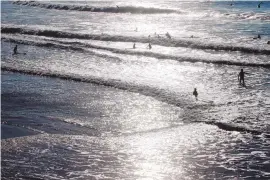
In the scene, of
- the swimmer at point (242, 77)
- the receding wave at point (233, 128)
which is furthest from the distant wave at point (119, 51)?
the receding wave at point (233, 128)

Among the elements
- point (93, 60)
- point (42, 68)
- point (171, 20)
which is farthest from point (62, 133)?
point (171, 20)

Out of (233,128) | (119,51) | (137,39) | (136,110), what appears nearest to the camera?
(233,128)

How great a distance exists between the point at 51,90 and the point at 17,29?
109 ft

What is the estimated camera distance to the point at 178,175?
1232 centimetres

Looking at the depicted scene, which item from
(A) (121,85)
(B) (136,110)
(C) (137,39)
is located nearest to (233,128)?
(B) (136,110)

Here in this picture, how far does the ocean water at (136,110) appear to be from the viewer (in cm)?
1312

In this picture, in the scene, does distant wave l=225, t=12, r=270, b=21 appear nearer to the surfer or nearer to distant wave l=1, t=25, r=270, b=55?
distant wave l=1, t=25, r=270, b=55

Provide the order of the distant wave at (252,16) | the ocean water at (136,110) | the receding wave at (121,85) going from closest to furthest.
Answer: the ocean water at (136,110)
the receding wave at (121,85)
the distant wave at (252,16)

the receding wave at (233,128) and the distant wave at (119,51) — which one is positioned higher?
the distant wave at (119,51)

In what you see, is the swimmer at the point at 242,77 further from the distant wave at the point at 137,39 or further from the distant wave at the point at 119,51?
the distant wave at the point at 137,39

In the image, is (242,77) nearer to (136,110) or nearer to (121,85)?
(121,85)

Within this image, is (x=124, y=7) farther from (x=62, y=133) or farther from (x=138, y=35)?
(x=62, y=133)

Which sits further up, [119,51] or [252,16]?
[252,16]

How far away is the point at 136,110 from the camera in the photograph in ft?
63.1
